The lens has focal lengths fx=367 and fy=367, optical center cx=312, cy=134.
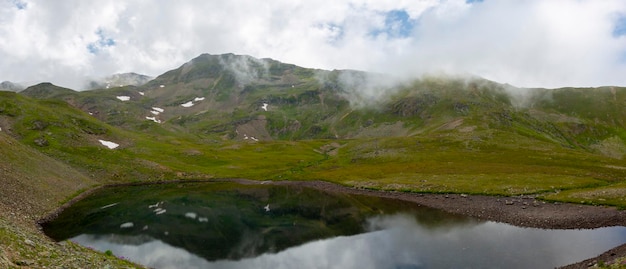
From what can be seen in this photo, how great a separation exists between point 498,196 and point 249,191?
2363 inches

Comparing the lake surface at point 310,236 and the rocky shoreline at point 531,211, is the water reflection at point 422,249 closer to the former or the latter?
the lake surface at point 310,236

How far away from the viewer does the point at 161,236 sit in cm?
5609

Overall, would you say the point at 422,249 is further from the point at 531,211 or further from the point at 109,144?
the point at 109,144

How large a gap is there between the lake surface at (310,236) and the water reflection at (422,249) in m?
0.11

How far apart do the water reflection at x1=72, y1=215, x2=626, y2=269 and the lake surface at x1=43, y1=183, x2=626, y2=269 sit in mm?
113

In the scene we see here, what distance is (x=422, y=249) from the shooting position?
153ft

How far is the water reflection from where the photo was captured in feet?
136

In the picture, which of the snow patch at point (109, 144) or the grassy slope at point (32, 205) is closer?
the grassy slope at point (32, 205)

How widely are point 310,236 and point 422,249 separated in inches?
669

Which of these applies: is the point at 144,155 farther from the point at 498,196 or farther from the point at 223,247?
the point at 498,196

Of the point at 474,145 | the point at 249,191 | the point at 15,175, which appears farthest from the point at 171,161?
the point at 474,145

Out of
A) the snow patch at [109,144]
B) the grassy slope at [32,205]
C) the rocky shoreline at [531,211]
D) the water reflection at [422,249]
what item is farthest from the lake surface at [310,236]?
the snow patch at [109,144]

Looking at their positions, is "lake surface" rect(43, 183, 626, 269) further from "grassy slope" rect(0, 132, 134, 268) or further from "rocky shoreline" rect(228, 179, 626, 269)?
"grassy slope" rect(0, 132, 134, 268)

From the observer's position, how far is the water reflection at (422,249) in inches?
1635
